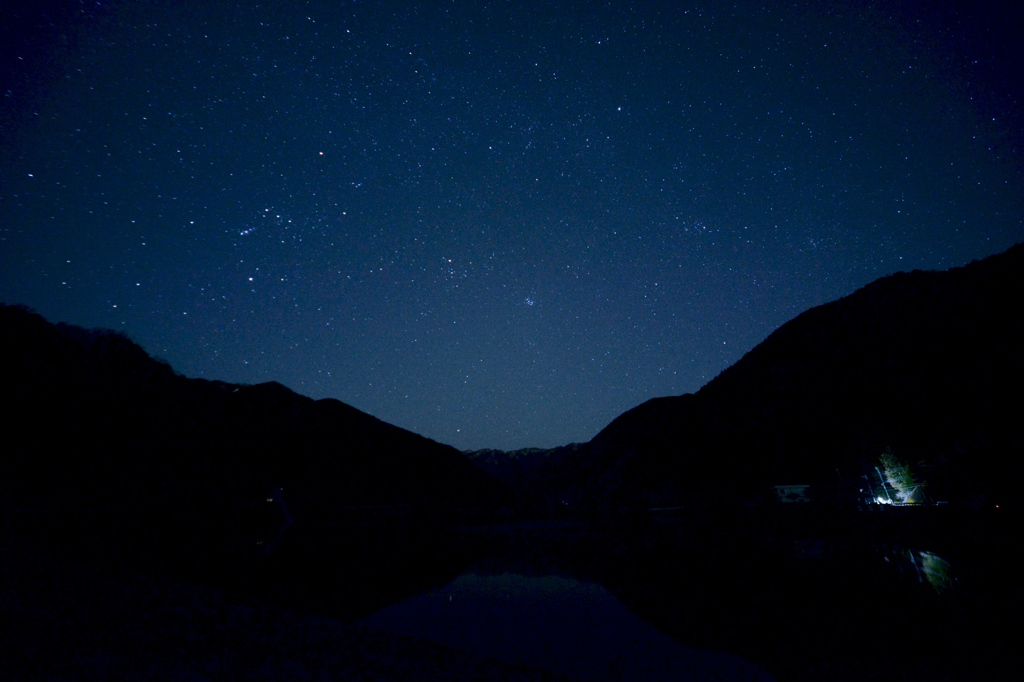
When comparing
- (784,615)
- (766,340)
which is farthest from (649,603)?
(766,340)

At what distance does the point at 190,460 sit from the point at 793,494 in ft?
260

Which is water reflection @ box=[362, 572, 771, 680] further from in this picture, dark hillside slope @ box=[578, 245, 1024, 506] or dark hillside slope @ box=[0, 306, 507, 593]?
dark hillside slope @ box=[578, 245, 1024, 506]

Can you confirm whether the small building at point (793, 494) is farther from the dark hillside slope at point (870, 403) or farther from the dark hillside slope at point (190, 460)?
the dark hillside slope at point (190, 460)

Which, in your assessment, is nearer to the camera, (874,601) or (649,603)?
(874,601)

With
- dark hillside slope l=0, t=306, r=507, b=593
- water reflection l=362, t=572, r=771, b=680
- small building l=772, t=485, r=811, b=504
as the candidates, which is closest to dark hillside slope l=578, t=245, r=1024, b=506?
small building l=772, t=485, r=811, b=504

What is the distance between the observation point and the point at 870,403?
178 feet

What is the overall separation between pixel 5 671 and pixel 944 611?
1506cm

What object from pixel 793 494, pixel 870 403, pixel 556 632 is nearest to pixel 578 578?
pixel 556 632

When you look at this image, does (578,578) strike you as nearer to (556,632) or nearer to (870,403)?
(556,632)

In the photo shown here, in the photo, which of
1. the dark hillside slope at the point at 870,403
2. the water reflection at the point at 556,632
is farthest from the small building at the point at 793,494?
the water reflection at the point at 556,632

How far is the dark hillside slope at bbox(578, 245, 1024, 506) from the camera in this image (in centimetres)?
3588

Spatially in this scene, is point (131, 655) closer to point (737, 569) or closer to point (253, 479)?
point (737, 569)

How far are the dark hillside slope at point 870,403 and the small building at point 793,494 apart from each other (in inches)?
56.2

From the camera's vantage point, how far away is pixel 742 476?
214 ft
